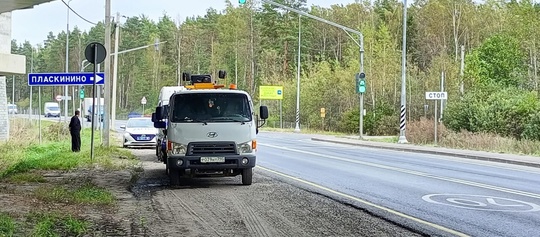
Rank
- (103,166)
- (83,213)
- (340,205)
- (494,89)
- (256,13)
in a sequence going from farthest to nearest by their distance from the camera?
(256,13), (494,89), (103,166), (340,205), (83,213)

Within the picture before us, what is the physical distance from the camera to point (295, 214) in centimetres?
1062

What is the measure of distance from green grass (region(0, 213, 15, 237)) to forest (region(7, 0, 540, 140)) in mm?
28374

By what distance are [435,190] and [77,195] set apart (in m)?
7.48

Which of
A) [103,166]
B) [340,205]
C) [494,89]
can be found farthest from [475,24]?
[340,205]

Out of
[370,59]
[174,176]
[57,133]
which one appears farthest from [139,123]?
[370,59]

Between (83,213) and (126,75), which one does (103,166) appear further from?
(126,75)

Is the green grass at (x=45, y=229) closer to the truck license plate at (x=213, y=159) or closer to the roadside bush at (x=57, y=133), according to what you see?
the truck license plate at (x=213, y=159)

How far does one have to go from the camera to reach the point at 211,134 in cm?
1435

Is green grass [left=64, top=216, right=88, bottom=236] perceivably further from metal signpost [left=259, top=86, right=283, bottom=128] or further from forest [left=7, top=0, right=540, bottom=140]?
metal signpost [left=259, top=86, right=283, bottom=128]

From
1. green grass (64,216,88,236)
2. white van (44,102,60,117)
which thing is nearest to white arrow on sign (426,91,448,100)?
green grass (64,216,88,236)

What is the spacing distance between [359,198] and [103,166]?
938 centimetres

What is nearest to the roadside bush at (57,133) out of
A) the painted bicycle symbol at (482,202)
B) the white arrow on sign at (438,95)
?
the white arrow on sign at (438,95)

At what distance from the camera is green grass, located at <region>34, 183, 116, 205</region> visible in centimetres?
1171

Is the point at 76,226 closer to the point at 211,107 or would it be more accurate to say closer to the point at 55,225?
the point at 55,225
